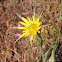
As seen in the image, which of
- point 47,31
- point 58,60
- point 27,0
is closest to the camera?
point 58,60

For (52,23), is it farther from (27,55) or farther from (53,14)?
(27,55)

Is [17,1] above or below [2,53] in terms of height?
above

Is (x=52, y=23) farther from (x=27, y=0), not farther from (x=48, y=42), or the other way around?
(x=27, y=0)

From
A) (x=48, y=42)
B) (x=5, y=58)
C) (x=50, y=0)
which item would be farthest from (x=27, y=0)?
(x=5, y=58)

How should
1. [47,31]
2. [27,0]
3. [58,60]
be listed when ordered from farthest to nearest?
[27,0] < [47,31] < [58,60]

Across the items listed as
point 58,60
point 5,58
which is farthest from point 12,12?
point 58,60

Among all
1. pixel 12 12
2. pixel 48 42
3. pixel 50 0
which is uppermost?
pixel 50 0

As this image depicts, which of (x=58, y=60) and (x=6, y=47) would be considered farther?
(x=6, y=47)
